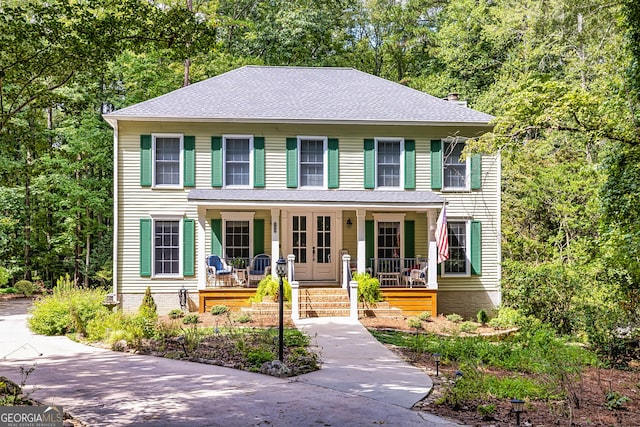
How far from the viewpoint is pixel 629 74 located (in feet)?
34.2

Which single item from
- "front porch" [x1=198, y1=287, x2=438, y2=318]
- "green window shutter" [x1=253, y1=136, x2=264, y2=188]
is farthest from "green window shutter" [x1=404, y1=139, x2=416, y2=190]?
"green window shutter" [x1=253, y1=136, x2=264, y2=188]

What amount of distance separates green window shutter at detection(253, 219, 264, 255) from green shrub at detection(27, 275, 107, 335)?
528 cm

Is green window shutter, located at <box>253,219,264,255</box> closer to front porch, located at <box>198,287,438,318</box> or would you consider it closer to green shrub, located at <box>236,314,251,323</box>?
front porch, located at <box>198,287,438,318</box>

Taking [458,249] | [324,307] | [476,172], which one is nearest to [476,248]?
[458,249]

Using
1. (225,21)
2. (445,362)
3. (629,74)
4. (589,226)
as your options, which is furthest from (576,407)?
(225,21)

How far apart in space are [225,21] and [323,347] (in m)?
22.6

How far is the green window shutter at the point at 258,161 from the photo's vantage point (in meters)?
Result: 17.3

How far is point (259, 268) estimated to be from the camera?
17.0 m

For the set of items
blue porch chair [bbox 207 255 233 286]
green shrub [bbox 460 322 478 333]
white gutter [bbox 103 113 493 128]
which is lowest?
green shrub [bbox 460 322 478 333]

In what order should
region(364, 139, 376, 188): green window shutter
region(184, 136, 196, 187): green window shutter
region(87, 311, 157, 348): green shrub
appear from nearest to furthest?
1. region(87, 311, 157, 348): green shrub
2. region(184, 136, 196, 187): green window shutter
3. region(364, 139, 376, 188): green window shutter

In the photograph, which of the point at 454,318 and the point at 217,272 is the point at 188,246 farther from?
the point at 454,318

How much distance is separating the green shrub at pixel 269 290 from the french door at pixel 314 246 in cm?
189

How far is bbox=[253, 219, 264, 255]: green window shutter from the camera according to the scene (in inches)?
687

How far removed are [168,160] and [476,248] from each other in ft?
32.7
